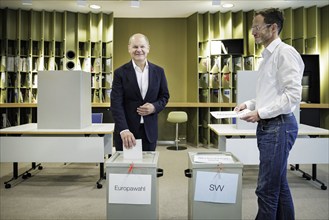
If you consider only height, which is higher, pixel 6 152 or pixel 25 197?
pixel 6 152

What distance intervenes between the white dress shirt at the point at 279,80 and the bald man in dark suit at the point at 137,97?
29.2 inches

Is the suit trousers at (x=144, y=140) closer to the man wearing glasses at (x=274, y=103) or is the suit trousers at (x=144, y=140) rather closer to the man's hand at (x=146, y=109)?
the man's hand at (x=146, y=109)

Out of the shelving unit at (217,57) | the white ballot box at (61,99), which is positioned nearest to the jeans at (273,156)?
the white ballot box at (61,99)

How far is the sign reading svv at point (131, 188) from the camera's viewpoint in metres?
1.73

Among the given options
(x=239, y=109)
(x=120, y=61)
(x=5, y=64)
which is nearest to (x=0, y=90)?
(x=5, y=64)

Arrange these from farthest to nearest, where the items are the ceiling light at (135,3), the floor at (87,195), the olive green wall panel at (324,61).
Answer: the olive green wall panel at (324,61) < the ceiling light at (135,3) < the floor at (87,195)

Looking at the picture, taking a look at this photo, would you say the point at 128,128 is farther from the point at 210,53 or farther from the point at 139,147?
the point at 210,53

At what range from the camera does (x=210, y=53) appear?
6648 millimetres

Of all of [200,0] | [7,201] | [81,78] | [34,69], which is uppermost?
[200,0]

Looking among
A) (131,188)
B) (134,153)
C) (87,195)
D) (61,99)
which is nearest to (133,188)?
(131,188)

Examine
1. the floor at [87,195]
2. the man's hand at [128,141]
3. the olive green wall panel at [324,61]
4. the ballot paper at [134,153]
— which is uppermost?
the olive green wall panel at [324,61]

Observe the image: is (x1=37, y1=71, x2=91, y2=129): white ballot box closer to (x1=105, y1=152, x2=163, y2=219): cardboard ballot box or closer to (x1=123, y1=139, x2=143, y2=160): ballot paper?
(x1=123, y1=139, x2=143, y2=160): ballot paper

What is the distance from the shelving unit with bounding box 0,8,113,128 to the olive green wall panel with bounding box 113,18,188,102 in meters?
0.45

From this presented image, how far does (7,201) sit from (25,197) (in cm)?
19
